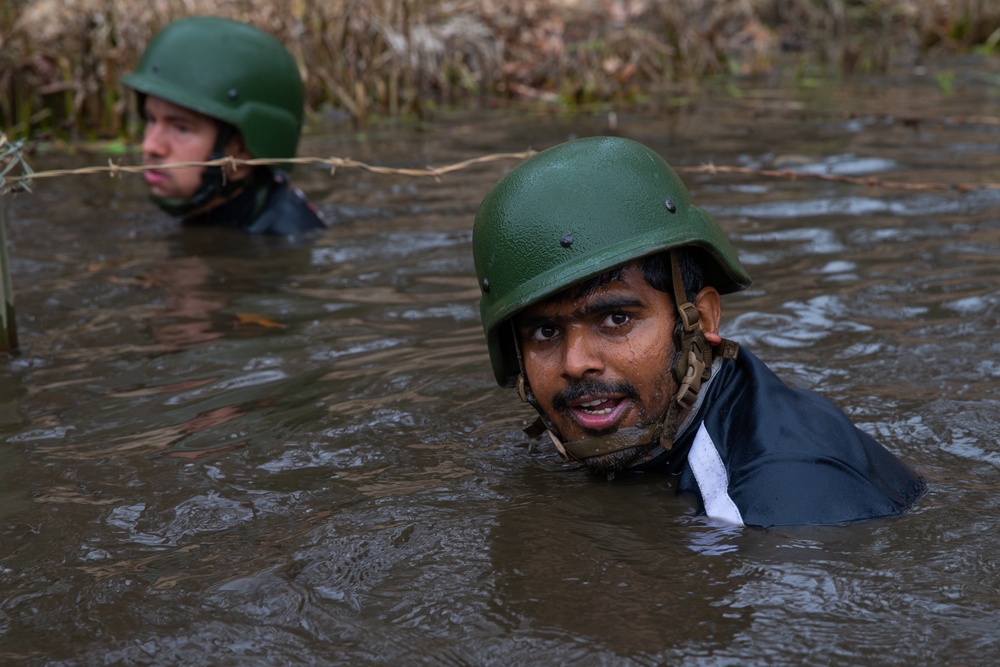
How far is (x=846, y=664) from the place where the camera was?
2328 mm

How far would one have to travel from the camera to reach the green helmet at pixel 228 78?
6777 mm

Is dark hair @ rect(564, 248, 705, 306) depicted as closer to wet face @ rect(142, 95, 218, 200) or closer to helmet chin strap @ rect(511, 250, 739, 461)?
helmet chin strap @ rect(511, 250, 739, 461)

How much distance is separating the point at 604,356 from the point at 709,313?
367mm

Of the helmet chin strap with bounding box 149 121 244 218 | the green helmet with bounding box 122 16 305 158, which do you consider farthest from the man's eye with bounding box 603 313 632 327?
the helmet chin strap with bounding box 149 121 244 218

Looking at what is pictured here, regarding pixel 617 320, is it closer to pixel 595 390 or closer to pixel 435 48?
pixel 595 390

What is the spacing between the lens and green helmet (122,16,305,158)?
22.2 feet

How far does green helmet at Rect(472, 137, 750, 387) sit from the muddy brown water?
24.2 inches

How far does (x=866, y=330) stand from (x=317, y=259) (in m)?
2.94

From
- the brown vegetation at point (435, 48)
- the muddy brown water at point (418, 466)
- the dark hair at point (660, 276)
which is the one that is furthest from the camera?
the brown vegetation at point (435, 48)

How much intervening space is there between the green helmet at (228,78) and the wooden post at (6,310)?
227 cm

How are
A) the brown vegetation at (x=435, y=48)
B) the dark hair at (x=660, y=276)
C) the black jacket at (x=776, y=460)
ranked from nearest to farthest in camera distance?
the black jacket at (x=776, y=460) < the dark hair at (x=660, y=276) < the brown vegetation at (x=435, y=48)

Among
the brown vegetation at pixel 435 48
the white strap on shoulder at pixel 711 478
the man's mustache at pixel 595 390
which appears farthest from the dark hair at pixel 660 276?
the brown vegetation at pixel 435 48

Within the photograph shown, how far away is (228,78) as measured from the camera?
6859 millimetres

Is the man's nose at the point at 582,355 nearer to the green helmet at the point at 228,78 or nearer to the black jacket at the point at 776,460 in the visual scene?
the black jacket at the point at 776,460
